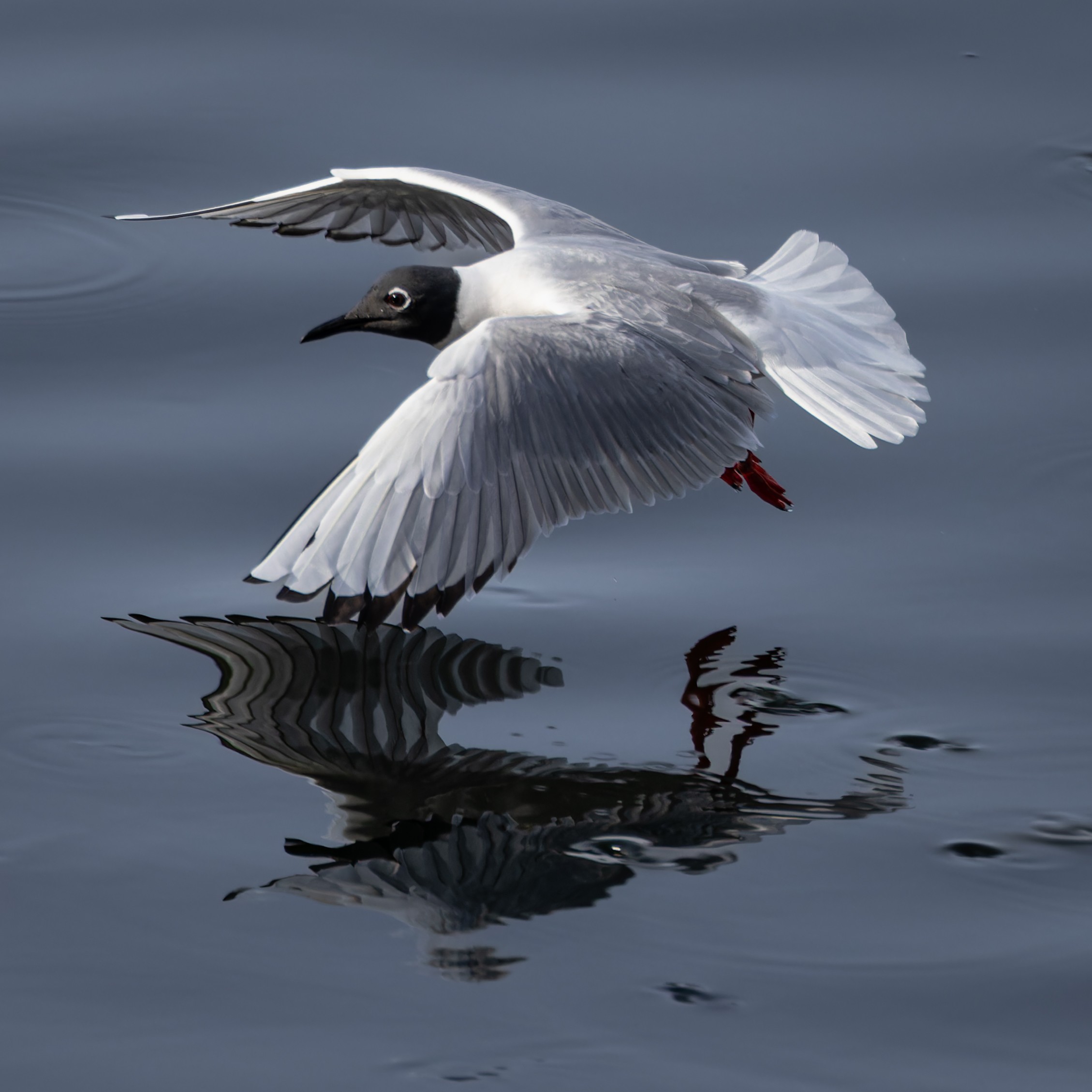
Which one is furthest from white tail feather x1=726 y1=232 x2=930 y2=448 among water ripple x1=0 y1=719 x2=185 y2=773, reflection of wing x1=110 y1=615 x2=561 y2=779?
water ripple x1=0 y1=719 x2=185 y2=773

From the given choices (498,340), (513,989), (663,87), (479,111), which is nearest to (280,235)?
(479,111)

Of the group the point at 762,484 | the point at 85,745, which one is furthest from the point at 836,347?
the point at 85,745

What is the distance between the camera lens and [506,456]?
436cm

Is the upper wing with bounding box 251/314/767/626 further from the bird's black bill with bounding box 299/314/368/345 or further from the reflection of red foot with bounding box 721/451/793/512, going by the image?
the bird's black bill with bounding box 299/314/368/345

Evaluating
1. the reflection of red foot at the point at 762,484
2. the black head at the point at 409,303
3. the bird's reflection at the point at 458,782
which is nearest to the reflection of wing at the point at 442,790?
the bird's reflection at the point at 458,782

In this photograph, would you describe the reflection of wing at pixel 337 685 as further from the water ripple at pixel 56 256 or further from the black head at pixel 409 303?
the water ripple at pixel 56 256

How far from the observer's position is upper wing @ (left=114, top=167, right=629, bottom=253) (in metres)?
5.81

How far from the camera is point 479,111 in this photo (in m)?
7.27

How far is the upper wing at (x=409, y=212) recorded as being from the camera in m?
5.81

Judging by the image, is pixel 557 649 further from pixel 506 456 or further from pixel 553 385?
pixel 553 385

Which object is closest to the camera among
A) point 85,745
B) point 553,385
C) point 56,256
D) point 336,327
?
point 85,745

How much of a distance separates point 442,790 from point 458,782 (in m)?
0.05

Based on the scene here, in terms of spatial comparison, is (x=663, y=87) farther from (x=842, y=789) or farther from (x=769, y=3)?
(x=842, y=789)

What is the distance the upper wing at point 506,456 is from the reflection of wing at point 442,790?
0.22m
